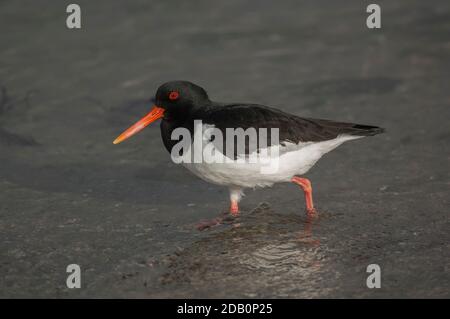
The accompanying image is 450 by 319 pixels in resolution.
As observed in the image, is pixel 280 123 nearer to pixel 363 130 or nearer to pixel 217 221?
pixel 363 130

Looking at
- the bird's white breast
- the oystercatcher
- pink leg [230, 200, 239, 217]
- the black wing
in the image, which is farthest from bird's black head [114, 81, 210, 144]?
pink leg [230, 200, 239, 217]

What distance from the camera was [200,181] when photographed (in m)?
6.54

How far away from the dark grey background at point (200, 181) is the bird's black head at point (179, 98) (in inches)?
33.2

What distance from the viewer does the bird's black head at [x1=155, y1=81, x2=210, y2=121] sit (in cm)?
566

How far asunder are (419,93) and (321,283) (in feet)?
14.1

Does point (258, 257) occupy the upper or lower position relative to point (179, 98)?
lower

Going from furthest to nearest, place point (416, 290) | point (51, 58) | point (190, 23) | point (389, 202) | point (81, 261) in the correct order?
point (190, 23)
point (51, 58)
point (389, 202)
point (81, 261)
point (416, 290)

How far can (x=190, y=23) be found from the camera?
10.4 meters

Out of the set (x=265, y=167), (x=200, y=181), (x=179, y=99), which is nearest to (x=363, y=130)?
(x=265, y=167)

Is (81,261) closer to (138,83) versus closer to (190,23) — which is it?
(138,83)

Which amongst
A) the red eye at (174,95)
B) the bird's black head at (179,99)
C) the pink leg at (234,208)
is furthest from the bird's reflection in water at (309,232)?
the red eye at (174,95)

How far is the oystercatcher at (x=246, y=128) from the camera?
5.30m

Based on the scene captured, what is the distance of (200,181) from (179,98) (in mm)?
1121

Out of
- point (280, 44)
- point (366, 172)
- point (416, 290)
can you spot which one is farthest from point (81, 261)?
point (280, 44)
